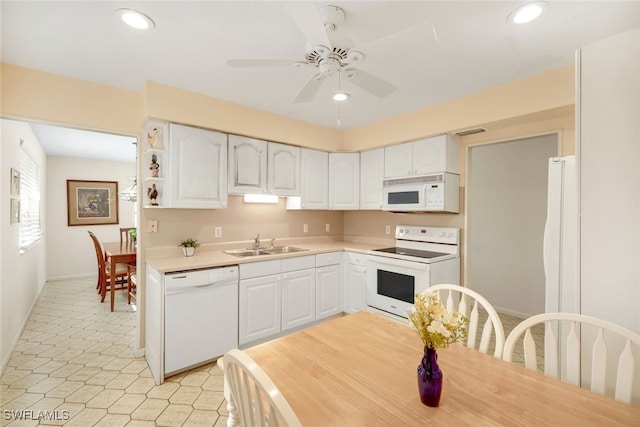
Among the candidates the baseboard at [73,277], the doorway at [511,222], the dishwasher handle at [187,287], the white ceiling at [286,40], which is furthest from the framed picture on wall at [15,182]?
the doorway at [511,222]

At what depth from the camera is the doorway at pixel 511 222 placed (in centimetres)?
343

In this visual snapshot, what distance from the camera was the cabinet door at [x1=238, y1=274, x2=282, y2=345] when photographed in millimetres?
2650

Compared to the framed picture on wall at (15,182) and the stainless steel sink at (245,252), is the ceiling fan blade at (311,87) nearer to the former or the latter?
the stainless steel sink at (245,252)

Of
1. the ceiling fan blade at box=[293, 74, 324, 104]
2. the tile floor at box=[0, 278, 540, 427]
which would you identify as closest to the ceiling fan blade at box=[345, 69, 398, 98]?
the ceiling fan blade at box=[293, 74, 324, 104]

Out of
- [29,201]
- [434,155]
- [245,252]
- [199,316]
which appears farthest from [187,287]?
[29,201]

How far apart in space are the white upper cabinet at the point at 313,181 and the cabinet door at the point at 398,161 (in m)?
0.80

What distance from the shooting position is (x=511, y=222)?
365cm

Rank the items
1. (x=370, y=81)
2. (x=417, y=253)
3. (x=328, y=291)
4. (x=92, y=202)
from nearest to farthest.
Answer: (x=370, y=81), (x=417, y=253), (x=328, y=291), (x=92, y=202)

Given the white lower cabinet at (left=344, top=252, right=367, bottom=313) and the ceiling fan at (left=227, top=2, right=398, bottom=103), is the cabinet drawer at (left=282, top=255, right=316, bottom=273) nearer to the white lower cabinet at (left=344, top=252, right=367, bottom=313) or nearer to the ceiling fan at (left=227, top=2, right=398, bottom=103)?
the white lower cabinet at (left=344, top=252, right=367, bottom=313)

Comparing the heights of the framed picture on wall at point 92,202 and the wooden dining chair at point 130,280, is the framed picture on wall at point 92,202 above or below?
above

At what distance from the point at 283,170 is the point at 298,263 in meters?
1.10

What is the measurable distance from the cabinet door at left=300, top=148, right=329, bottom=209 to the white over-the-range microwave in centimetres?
85

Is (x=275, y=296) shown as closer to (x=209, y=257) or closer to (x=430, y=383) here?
(x=209, y=257)

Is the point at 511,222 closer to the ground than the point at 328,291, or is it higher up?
higher up
